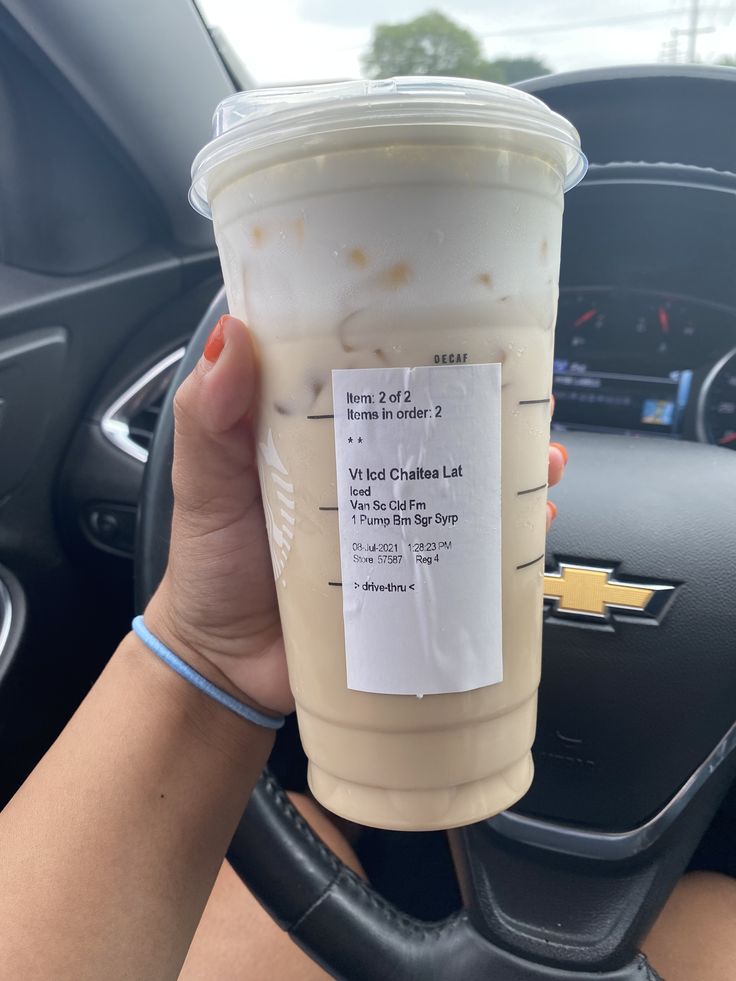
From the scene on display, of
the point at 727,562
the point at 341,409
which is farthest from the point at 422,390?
the point at 727,562

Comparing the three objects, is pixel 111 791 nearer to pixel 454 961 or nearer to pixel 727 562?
pixel 454 961

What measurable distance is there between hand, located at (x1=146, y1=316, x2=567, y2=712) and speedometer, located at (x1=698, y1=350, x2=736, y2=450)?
1.47 feet

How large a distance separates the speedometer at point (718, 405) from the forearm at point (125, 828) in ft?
2.54

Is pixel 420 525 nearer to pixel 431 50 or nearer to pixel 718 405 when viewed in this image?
pixel 718 405

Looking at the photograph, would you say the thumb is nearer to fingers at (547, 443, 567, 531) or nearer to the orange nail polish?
the orange nail polish

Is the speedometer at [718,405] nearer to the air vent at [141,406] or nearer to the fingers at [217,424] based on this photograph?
the fingers at [217,424]

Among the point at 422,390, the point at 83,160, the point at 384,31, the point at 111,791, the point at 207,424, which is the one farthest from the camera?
the point at 83,160

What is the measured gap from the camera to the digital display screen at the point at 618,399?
125 cm

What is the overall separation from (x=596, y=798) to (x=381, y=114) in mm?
705

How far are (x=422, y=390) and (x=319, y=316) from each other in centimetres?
9

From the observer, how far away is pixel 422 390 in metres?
0.56

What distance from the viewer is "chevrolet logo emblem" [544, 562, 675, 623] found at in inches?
34.2

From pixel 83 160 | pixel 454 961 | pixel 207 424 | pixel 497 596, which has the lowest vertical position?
pixel 454 961

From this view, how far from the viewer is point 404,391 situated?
562mm
